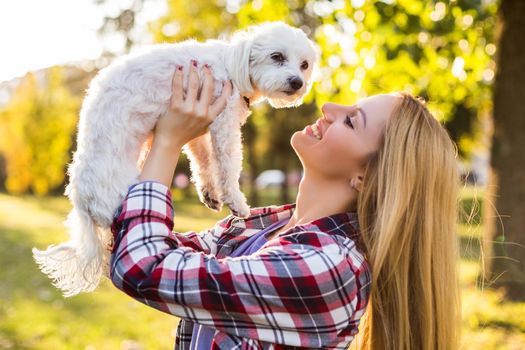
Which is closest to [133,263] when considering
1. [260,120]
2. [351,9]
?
[351,9]

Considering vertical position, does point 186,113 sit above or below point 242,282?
above

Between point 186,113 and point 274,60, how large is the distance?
0.80 metres

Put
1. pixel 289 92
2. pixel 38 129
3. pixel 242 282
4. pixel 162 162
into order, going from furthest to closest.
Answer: pixel 38 129 < pixel 289 92 < pixel 162 162 < pixel 242 282

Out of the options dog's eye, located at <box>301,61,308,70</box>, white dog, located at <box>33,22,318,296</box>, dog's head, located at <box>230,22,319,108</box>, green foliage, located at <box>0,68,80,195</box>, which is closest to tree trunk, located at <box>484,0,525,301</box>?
dog's eye, located at <box>301,61,308,70</box>

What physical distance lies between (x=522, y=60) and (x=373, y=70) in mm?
1781

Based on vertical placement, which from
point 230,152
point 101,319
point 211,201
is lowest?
point 101,319

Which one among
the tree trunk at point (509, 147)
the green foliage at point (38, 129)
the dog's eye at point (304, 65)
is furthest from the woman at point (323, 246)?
the green foliage at point (38, 129)

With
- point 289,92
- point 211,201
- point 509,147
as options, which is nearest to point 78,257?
point 211,201

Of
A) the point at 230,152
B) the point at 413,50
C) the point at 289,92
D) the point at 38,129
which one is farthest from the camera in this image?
the point at 38,129

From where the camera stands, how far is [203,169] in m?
2.46

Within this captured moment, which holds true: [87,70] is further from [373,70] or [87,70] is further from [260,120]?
[373,70]

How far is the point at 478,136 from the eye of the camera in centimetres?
2727

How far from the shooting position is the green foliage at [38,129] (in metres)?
22.0

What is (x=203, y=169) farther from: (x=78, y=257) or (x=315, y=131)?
(x=78, y=257)
